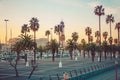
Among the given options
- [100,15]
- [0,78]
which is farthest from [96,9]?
[0,78]

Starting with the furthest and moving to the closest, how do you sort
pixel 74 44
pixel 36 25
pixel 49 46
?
pixel 74 44 → pixel 36 25 → pixel 49 46

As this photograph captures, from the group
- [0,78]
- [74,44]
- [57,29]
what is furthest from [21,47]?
[57,29]

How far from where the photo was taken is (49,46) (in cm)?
11856

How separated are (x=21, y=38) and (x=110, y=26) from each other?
9706cm

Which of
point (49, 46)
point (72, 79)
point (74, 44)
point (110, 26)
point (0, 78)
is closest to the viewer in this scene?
point (72, 79)

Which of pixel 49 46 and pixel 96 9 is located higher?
pixel 96 9

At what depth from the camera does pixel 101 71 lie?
57594 mm

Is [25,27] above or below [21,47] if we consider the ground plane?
above

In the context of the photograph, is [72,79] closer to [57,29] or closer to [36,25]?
[36,25]

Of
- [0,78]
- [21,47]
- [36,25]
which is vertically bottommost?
[0,78]

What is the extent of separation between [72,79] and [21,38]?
19085 millimetres

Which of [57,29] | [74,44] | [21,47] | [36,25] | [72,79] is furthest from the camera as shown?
[57,29]

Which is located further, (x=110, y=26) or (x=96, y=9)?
(x=110, y=26)

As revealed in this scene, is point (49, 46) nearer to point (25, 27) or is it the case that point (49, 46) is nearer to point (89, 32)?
point (25, 27)
